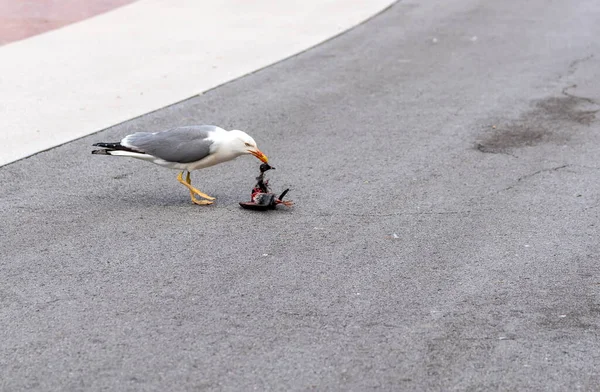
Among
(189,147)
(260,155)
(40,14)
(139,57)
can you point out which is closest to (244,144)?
(260,155)

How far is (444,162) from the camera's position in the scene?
28.0 feet

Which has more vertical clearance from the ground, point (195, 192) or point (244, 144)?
point (244, 144)

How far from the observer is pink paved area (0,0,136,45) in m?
14.5

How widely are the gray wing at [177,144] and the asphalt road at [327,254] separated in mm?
421

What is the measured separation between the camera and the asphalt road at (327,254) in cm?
469

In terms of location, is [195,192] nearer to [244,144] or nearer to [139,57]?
[244,144]

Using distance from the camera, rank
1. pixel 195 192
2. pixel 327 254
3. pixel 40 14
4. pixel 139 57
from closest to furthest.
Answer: pixel 327 254 < pixel 195 192 < pixel 139 57 < pixel 40 14

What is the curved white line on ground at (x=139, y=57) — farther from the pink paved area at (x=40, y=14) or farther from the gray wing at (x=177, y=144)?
the gray wing at (x=177, y=144)

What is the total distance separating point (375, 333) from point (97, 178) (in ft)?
11.9

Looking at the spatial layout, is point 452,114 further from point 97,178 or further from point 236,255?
point 236,255

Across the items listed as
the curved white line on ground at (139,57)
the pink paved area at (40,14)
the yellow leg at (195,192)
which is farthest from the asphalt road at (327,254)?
the pink paved area at (40,14)

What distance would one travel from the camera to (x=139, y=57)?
12836mm

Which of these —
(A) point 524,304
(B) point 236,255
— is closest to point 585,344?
(A) point 524,304

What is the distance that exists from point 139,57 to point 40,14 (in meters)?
3.89
